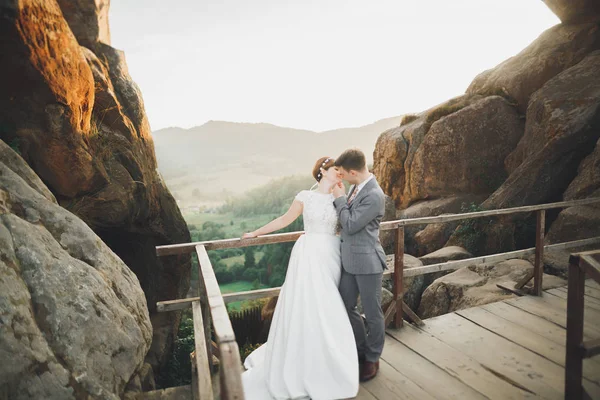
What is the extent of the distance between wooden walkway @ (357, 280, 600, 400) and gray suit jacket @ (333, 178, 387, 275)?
0.95 meters

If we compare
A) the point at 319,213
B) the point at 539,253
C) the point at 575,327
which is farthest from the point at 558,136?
the point at 319,213

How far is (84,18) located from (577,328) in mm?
9495

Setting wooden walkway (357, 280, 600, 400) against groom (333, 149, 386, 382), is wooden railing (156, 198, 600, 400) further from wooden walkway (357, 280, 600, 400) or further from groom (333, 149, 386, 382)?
groom (333, 149, 386, 382)

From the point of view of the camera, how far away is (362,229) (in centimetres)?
306

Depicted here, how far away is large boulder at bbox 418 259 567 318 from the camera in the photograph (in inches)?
221

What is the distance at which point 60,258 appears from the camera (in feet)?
9.32

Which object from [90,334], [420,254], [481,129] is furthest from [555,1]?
[90,334]

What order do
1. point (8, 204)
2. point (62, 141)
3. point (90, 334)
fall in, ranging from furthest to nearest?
point (62, 141), point (8, 204), point (90, 334)

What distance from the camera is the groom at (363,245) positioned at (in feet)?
9.78

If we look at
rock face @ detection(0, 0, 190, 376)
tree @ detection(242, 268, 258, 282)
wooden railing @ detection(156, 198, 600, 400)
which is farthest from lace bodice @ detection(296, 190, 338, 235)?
tree @ detection(242, 268, 258, 282)

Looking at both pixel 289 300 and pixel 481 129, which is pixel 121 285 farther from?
pixel 481 129

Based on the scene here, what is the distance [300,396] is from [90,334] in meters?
1.49

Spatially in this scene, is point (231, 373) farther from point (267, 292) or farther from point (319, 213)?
point (267, 292)

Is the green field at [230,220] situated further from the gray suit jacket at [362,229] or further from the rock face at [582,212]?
the gray suit jacket at [362,229]
